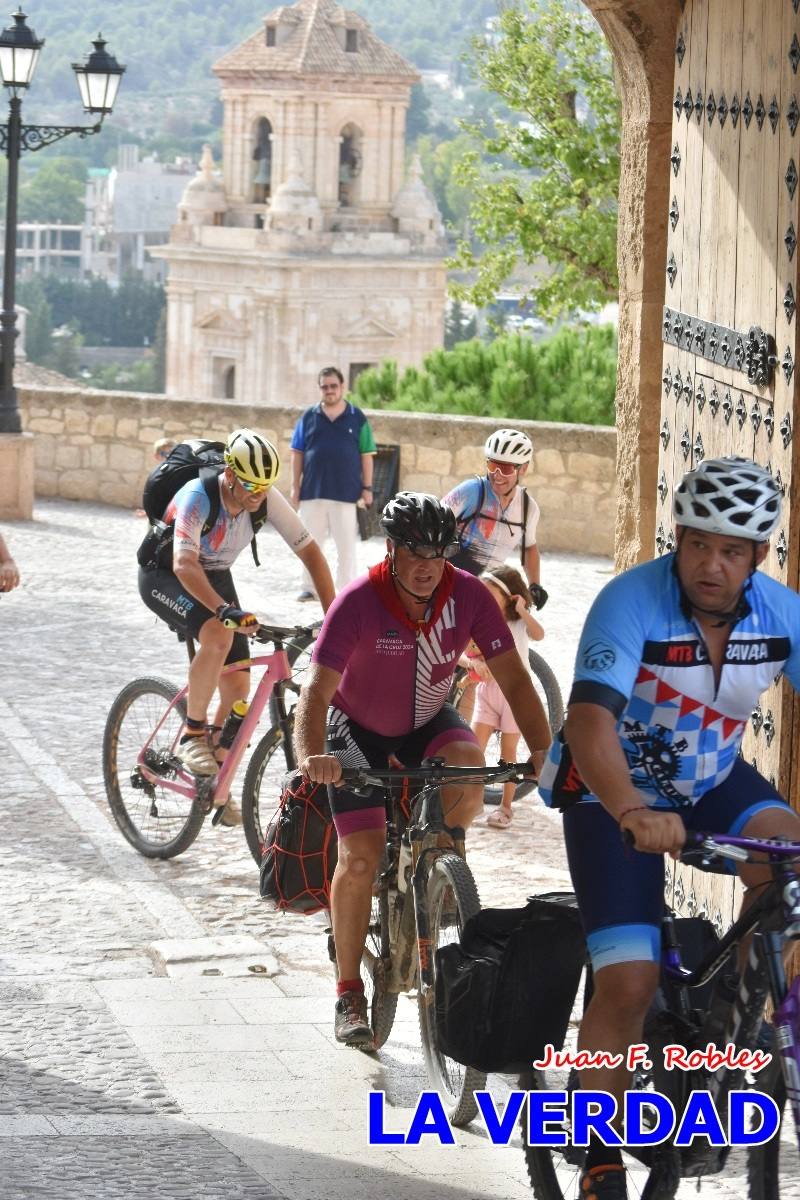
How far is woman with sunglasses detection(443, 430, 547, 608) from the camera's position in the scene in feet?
30.1

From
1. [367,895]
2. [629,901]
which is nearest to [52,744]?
[367,895]

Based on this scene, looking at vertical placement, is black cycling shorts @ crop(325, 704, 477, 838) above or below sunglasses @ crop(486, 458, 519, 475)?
below

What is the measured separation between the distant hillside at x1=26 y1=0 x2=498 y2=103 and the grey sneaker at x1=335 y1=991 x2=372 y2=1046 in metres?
166

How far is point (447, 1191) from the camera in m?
4.96

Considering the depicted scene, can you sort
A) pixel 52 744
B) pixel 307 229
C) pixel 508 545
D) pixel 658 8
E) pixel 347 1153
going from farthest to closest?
pixel 307 229 < pixel 52 744 < pixel 508 545 < pixel 658 8 < pixel 347 1153

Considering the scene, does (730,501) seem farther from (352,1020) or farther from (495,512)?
(495,512)

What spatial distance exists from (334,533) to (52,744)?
484 cm

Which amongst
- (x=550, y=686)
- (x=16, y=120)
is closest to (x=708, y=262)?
(x=550, y=686)

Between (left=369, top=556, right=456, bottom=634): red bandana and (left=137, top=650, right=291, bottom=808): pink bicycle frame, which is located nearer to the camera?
(left=369, top=556, right=456, bottom=634): red bandana

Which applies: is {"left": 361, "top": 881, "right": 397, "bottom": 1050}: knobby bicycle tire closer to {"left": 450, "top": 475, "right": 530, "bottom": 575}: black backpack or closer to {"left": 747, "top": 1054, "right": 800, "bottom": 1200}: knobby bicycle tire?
{"left": 747, "top": 1054, "right": 800, "bottom": 1200}: knobby bicycle tire

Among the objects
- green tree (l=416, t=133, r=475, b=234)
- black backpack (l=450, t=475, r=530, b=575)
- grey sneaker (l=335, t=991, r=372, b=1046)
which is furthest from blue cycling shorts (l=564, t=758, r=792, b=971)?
green tree (l=416, t=133, r=475, b=234)

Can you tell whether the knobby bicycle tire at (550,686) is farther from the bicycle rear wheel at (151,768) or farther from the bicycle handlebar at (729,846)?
the bicycle handlebar at (729,846)

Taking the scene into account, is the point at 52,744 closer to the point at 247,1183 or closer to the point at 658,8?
the point at 658,8

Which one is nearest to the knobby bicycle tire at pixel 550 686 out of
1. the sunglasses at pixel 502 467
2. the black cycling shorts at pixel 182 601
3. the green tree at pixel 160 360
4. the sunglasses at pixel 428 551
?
the sunglasses at pixel 502 467
